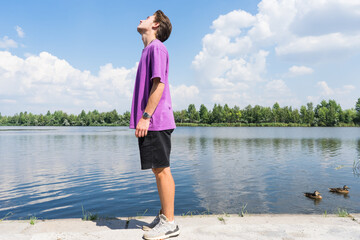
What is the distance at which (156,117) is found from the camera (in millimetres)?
3418

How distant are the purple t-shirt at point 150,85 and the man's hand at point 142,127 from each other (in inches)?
2.5

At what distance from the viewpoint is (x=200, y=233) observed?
3393 mm

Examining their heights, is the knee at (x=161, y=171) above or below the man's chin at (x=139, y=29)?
below

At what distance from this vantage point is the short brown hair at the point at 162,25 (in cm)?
369

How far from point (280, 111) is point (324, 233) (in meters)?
125

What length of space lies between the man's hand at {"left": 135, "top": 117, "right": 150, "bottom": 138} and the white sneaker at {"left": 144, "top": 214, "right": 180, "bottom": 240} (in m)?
1.06

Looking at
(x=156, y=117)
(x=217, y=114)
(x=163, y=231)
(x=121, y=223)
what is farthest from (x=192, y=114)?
(x=163, y=231)

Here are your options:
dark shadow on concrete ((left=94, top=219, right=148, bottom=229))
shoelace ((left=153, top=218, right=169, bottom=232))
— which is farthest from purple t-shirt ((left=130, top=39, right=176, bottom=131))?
dark shadow on concrete ((left=94, top=219, right=148, bottom=229))

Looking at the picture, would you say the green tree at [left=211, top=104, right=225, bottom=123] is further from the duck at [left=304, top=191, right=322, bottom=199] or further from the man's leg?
the man's leg

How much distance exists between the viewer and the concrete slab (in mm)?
3297

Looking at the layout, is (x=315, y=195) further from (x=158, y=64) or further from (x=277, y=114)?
(x=277, y=114)

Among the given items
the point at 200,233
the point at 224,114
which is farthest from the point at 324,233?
the point at 224,114

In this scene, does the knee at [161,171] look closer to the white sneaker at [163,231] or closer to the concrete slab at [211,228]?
the white sneaker at [163,231]

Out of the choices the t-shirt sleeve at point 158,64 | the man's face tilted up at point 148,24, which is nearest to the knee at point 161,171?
the t-shirt sleeve at point 158,64
